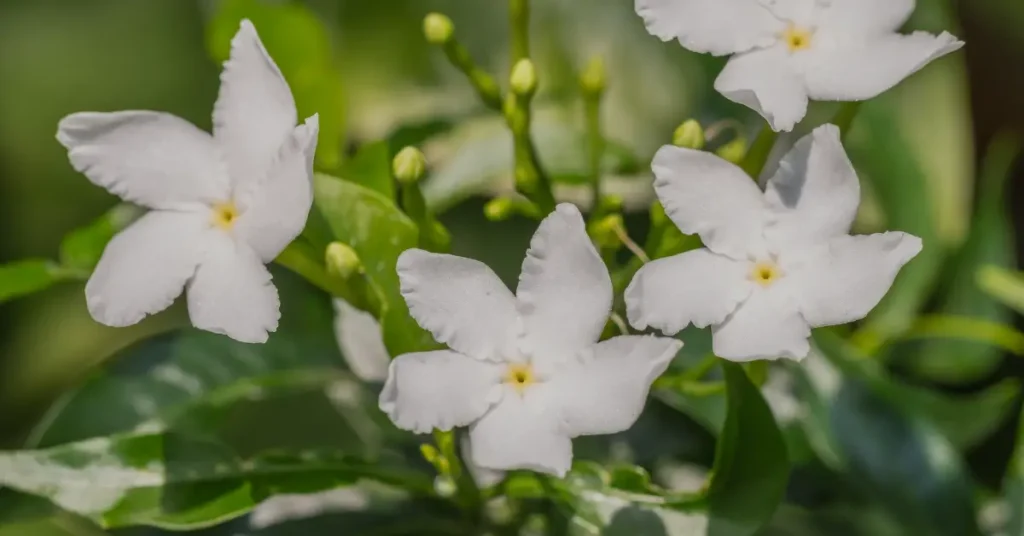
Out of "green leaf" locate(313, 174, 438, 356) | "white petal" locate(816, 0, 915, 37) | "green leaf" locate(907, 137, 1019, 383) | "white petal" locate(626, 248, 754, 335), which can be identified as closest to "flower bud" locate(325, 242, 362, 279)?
"green leaf" locate(313, 174, 438, 356)

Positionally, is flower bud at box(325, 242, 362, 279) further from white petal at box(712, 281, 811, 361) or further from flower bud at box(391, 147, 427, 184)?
white petal at box(712, 281, 811, 361)

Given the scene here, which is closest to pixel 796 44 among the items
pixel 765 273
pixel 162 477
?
pixel 765 273

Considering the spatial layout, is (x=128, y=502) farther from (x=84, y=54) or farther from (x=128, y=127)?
(x=84, y=54)

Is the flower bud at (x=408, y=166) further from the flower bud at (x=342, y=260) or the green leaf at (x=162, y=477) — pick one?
the green leaf at (x=162, y=477)

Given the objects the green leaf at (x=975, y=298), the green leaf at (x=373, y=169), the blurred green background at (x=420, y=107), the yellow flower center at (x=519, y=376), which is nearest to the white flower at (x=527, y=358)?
the yellow flower center at (x=519, y=376)

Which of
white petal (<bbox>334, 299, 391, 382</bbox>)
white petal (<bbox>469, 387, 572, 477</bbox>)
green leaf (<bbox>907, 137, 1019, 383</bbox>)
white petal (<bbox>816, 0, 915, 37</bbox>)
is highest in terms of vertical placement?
white petal (<bbox>816, 0, 915, 37</bbox>)

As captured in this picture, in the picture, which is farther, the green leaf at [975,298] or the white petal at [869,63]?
the green leaf at [975,298]
